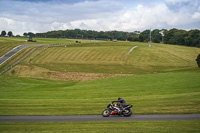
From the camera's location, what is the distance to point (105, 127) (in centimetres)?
1862

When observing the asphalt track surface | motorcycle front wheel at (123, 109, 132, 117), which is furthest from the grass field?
motorcycle front wheel at (123, 109, 132, 117)

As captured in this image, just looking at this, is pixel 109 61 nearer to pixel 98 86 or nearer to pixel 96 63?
pixel 96 63

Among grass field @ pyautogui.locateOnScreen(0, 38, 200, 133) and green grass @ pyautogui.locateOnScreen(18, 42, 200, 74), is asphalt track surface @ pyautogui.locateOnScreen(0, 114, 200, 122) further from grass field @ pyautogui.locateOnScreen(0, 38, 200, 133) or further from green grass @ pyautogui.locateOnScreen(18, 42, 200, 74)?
green grass @ pyautogui.locateOnScreen(18, 42, 200, 74)

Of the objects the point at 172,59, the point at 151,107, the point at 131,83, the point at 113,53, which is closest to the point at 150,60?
the point at 172,59

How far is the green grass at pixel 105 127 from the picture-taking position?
688 inches

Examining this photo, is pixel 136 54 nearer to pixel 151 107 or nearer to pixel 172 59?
pixel 172 59

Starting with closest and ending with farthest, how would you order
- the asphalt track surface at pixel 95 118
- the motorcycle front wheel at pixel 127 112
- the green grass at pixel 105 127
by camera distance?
the green grass at pixel 105 127 < the asphalt track surface at pixel 95 118 < the motorcycle front wheel at pixel 127 112

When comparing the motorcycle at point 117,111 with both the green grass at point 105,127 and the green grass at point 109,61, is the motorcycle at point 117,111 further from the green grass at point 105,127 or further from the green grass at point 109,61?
the green grass at point 109,61

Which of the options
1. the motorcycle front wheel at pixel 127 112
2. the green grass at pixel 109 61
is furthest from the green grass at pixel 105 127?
the green grass at pixel 109 61

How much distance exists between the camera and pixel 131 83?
157ft

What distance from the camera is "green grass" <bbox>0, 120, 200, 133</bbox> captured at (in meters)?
17.5

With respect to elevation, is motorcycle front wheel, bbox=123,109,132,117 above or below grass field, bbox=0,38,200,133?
above

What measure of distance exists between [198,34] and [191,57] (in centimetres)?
7424

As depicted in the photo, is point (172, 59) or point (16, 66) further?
point (172, 59)
